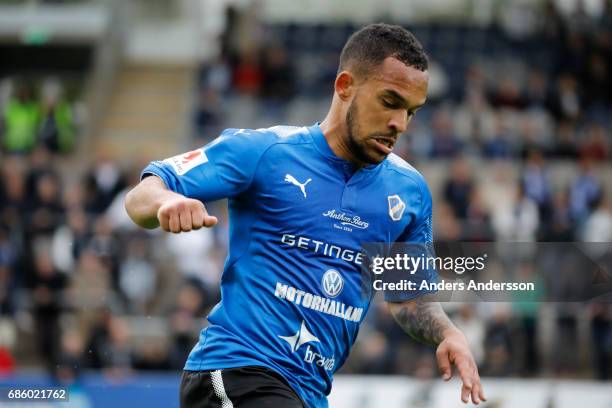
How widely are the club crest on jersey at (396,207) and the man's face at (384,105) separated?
0.18 metres

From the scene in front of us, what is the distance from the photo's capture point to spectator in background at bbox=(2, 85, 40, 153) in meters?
17.1

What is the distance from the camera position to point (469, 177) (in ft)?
48.6

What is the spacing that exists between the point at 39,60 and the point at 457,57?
773 cm

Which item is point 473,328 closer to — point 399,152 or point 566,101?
point 399,152

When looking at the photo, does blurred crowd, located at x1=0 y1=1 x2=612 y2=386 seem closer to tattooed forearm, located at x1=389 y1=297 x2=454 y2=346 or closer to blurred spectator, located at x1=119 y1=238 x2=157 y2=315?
blurred spectator, located at x1=119 y1=238 x2=157 y2=315

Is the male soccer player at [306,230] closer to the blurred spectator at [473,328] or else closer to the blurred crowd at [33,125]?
the blurred spectator at [473,328]

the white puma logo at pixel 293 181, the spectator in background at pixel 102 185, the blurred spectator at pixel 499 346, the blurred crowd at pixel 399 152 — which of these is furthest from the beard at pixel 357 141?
the spectator in background at pixel 102 185

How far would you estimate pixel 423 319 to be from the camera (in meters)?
4.61

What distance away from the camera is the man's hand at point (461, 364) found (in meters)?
4.18

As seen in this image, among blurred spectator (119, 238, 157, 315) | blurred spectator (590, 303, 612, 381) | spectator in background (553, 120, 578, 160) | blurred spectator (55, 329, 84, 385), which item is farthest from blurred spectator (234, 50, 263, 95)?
blurred spectator (590, 303, 612, 381)

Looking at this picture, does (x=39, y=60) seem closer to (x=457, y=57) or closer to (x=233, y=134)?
(x=457, y=57)

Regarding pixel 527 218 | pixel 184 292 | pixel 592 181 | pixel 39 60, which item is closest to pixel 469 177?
pixel 527 218

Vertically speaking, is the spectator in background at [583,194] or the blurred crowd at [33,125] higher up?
the blurred crowd at [33,125]

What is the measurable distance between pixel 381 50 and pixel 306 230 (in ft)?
2.47
